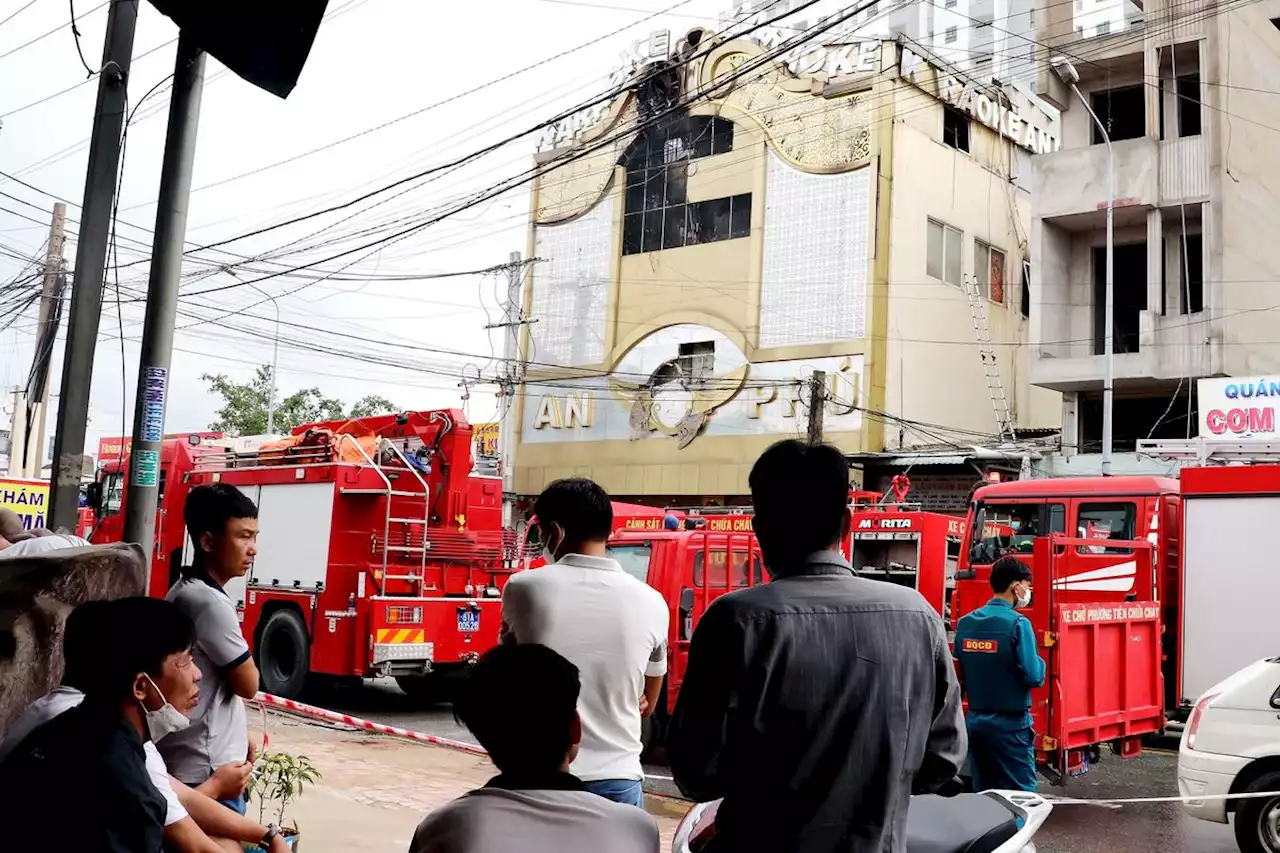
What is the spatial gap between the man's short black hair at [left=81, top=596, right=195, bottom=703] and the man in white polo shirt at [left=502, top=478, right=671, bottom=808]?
3.61 ft

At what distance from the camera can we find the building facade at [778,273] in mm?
29984

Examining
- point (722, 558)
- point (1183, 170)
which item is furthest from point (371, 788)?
point (1183, 170)

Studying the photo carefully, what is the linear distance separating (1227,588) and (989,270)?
22.3 meters

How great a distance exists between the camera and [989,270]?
33.2 m

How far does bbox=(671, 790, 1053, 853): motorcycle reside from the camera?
136 inches

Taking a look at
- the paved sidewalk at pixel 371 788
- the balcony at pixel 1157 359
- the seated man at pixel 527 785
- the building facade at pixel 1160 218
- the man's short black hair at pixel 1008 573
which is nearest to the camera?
the seated man at pixel 527 785

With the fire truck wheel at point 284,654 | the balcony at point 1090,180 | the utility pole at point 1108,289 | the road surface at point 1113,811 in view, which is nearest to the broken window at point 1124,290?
the utility pole at point 1108,289

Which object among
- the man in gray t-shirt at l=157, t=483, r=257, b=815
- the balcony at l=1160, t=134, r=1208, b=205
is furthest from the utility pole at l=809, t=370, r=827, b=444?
the man in gray t-shirt at l=157, t=483, r=257, b=815

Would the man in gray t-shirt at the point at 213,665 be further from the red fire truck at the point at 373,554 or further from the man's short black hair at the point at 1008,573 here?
the red fire truck at the point at 373,554

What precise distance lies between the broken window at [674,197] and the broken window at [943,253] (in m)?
4.84

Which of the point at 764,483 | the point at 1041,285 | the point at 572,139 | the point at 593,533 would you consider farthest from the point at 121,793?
the point at 572,139

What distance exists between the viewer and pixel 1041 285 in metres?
27.3

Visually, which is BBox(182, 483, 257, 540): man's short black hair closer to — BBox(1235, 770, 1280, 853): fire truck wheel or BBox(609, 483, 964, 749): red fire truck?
BBox(609, 483, 964, 749): red fire truck

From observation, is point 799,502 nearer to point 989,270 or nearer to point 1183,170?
point 1183,170
